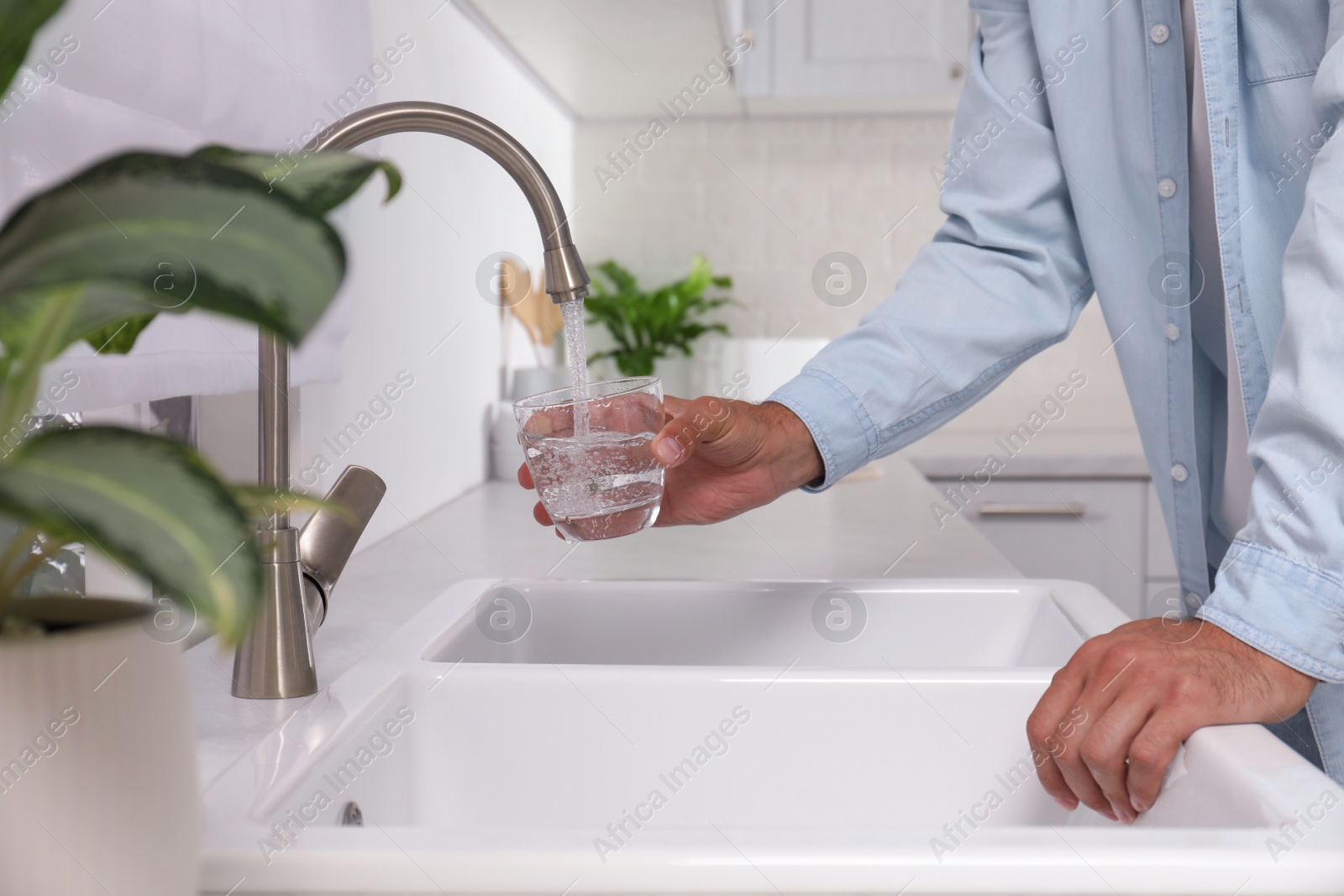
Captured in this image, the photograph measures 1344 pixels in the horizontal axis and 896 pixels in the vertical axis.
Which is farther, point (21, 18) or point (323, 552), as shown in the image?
point (323, 552)

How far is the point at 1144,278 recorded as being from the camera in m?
0.93

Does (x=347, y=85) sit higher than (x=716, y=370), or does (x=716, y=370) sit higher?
(x=347, y=85)

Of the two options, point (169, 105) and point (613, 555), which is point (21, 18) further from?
point (613, 555)

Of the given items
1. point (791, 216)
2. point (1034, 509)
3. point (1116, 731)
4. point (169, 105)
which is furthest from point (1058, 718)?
point (791, 216)

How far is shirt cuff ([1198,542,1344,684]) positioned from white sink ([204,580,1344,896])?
0.05 metres

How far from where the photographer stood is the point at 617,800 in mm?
711

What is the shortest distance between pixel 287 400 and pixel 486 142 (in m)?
0.18

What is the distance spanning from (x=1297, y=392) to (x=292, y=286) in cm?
56

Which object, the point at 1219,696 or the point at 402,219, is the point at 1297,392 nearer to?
the point at 1219,696

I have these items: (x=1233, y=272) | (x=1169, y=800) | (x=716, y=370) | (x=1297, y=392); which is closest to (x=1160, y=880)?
(x=1169, y=800)

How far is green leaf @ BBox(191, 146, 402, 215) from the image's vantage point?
0.32 m

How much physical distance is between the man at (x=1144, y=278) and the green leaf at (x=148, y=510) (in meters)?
0.46

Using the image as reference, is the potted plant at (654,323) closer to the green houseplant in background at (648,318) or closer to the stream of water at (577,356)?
the green houseplant in background at (648,318)

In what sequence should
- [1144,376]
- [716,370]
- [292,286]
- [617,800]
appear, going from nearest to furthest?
[292,286]
[617,800]
[1144,376]
[716,370]
